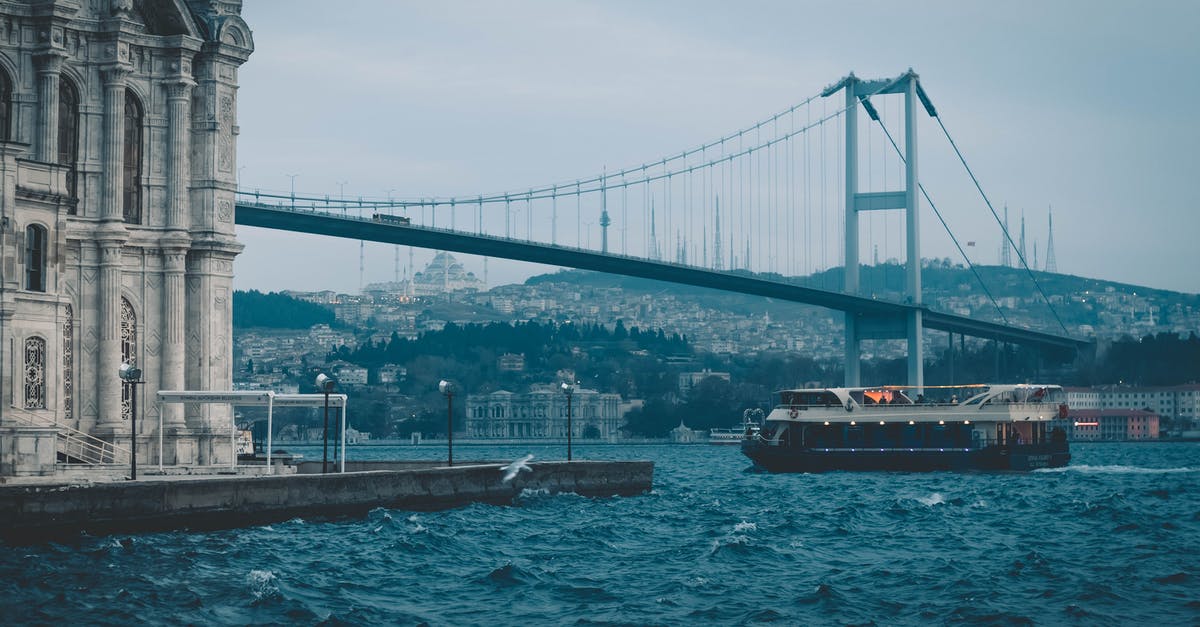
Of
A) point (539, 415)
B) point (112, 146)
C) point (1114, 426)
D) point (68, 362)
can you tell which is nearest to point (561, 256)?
point (112, 146)

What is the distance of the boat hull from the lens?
64.8m

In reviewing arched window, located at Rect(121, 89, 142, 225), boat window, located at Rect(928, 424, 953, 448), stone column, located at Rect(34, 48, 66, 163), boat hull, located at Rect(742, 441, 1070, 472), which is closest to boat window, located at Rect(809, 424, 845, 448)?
boat hull, located at Rect(742, 441, 1070, 472)

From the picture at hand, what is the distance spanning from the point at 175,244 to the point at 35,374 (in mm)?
6452

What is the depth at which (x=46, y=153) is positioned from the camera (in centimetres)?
3756

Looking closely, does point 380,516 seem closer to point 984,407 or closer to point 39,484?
point 39,484

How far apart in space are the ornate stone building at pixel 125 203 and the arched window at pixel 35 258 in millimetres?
38

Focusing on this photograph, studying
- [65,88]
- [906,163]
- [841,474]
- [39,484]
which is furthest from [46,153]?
[906,163]

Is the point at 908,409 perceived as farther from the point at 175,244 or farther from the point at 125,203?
the point at 125,203

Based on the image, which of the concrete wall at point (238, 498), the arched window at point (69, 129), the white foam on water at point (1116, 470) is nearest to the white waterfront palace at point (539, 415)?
the white foam on water at point (1116, 470)

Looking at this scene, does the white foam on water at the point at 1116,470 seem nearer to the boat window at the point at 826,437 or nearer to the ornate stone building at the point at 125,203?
the boat window at the point at 826,437

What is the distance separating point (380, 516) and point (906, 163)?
2763 inches

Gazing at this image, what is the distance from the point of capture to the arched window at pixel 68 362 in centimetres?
3876

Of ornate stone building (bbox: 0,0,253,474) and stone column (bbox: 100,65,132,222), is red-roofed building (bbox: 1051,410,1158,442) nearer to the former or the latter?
ornate stone building (bbox: 0,0,253,474)

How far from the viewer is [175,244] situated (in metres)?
40.5
